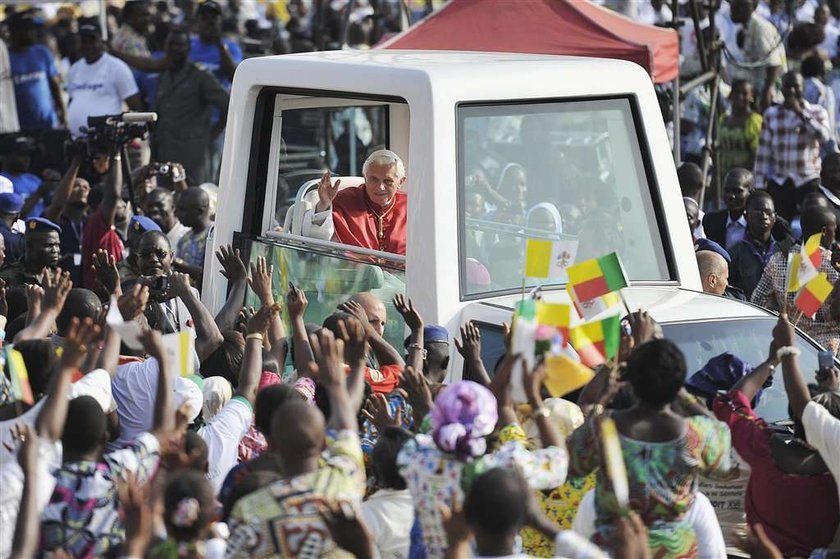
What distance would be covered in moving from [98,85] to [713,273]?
24.0 ft

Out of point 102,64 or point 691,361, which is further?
point 102,64

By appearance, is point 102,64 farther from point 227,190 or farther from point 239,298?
point 239,298

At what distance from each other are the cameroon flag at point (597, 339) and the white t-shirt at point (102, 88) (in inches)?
341

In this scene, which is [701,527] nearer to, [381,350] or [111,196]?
[381,350]

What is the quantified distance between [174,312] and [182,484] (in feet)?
10.8

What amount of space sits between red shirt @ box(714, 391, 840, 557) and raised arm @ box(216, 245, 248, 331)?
253 cm

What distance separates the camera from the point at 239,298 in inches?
264

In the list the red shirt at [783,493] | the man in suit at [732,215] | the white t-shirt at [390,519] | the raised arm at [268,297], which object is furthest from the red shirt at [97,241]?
the red shirt at [783,493]

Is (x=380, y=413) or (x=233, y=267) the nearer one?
(x=380, y=413)

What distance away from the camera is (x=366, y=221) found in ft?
24.0

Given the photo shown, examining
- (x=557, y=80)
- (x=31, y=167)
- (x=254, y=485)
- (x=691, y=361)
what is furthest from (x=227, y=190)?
(x=31, y=167)

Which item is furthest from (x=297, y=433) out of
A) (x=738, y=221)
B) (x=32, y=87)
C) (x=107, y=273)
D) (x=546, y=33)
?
(x=32, y=87)

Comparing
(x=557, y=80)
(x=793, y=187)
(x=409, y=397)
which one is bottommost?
(x=793, y=187)

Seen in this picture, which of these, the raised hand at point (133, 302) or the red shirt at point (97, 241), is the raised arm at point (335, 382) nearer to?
the raised hand at point (133, 302)
